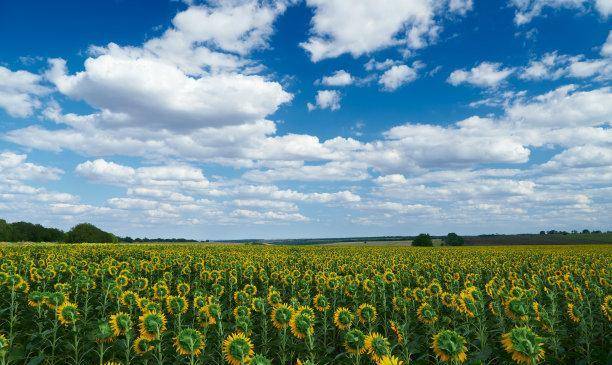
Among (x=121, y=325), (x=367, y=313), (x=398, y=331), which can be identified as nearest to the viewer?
(x=121, y=325)

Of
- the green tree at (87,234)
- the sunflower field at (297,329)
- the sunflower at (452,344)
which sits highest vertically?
the green tree at (87,234)

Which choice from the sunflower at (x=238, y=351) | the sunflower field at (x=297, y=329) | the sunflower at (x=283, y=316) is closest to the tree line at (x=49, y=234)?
the sunflower field at (x=297, y=329)

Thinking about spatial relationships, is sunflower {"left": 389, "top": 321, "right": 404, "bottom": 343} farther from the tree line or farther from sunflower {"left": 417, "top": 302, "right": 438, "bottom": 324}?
the tree line

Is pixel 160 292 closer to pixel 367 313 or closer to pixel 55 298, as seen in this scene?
pixel 55 298

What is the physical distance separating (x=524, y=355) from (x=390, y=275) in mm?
9401

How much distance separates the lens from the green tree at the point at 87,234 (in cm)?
8350

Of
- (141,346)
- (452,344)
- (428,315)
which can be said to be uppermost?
(452,344)

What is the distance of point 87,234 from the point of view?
83.9 m

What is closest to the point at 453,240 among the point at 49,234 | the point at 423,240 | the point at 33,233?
the point at 423,240

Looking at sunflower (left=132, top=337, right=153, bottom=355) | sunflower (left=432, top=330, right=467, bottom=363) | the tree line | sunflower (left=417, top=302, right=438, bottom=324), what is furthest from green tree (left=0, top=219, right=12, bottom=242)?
sunflower (left=432, top=330, right=467, bottom=363)

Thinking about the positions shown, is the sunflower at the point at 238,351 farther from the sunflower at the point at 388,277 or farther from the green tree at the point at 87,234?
the green tree at the point at 87,234

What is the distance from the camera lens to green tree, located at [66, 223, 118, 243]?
83.5 meters

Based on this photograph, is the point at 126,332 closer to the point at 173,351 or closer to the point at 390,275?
the point at 173,351

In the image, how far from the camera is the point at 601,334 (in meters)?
10.8
